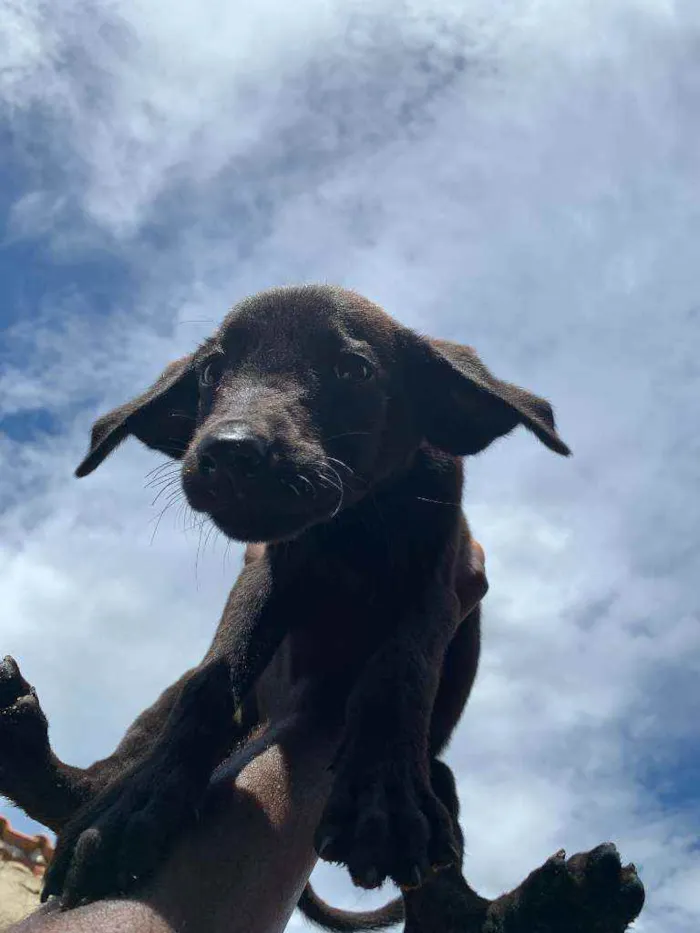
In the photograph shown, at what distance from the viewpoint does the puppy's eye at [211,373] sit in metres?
3.67

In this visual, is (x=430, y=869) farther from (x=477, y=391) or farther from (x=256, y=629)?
(x=477, y=391)

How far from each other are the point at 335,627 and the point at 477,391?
1262 mm

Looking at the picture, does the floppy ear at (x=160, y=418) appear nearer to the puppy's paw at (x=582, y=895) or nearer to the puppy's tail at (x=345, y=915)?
the puppy's paw at (x=582, y=895)

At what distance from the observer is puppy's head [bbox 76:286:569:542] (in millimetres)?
2900

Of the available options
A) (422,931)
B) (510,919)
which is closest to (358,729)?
(510,919)

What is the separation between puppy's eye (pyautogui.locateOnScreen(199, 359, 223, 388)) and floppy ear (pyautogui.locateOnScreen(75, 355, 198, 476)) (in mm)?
178

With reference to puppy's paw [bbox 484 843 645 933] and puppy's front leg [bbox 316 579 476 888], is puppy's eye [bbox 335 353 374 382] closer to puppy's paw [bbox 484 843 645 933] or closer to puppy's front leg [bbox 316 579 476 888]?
puppy's front leg [bbox 316 579 476 888]

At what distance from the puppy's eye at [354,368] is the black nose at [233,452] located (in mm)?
842

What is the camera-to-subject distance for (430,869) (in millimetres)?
2377

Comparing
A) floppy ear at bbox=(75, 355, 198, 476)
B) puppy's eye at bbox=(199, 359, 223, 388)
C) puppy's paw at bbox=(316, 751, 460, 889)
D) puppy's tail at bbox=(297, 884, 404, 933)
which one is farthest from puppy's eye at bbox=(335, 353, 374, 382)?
puppy's tail at bbox=(297, 884, 404, 933)

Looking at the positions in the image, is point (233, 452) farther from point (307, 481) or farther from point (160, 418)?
point (160, 418)

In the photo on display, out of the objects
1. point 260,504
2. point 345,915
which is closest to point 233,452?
point 260,504

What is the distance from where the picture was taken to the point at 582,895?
7.63ft

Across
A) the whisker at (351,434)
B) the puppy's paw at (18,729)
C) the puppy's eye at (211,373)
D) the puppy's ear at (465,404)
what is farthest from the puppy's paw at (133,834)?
the puppy's ear at (465,404)
